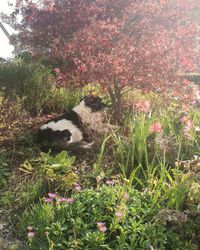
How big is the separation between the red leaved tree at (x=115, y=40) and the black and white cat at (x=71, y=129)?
0.55 m

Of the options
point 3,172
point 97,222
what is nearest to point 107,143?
point 3,172

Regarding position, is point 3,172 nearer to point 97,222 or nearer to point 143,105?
point 97,222

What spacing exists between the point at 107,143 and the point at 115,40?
1634mm

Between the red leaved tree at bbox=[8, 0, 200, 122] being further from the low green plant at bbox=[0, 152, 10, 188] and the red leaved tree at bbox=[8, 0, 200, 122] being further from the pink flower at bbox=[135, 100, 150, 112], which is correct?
the low green plant at bbox=[0, 152, 10, 188]

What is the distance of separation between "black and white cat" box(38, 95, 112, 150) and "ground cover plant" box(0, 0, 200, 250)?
14 centimetres

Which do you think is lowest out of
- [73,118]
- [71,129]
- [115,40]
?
[71,129]

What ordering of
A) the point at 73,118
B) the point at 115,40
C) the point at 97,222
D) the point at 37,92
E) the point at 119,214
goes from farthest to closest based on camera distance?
the point at 37,92 → the point at 115,40 → the point at 73,118 → the point at 97,222 → the point at 119,214

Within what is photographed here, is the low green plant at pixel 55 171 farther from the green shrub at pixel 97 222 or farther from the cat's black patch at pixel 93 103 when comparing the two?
the cat's black patch at pixel 93 103

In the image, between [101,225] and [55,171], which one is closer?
[101,225]

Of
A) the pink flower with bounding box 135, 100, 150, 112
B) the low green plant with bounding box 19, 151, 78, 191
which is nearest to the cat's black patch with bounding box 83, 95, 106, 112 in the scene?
the pink flower with bounding box 135, 100, 150, 112

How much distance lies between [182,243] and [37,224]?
1.31 m

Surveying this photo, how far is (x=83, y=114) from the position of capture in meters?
5.61

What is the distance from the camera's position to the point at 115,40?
18.5 feet

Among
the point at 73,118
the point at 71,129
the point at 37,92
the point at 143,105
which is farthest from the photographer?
the point at 37,92
